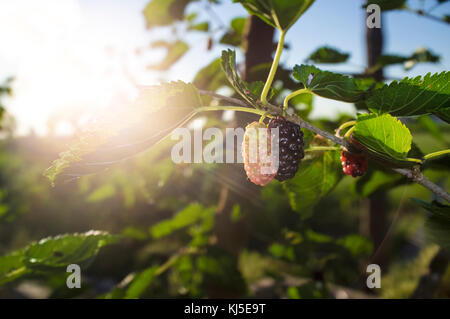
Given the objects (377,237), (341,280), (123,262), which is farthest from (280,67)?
(123,262)

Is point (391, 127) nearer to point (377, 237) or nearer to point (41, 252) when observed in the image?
point (41, 252)

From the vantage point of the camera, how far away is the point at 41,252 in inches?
25.6

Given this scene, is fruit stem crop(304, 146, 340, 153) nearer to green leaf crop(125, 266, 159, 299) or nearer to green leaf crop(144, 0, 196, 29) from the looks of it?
green leaf crop(125, 266, 159, 299)

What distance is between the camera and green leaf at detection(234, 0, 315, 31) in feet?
1.04

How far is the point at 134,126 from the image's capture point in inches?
14.9

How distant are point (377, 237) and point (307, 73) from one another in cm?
215

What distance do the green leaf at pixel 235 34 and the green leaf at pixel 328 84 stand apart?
701 millimetres

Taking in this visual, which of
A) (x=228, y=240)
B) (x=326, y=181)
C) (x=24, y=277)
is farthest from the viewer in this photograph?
(x=228, y=240)

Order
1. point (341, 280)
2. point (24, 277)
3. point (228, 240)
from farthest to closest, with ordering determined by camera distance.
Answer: point (341, 280) → point (228, 240) → point (24, 277)

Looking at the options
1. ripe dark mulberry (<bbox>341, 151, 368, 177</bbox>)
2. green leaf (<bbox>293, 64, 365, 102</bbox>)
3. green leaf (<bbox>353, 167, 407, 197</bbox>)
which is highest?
green leaf (<bbox>293, 64, 365, 102</bbox>)

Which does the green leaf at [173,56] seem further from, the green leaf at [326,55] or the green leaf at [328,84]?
the green leaf at [328,84]

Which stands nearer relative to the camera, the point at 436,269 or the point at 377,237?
the point at 436,269

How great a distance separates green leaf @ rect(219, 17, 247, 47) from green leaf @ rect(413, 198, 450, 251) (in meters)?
0.79

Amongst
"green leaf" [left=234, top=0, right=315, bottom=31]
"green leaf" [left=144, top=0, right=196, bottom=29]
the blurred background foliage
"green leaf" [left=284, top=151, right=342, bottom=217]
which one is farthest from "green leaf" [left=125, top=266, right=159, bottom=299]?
"green leaf" [left=144, top=0, right=196, bottom=29]
